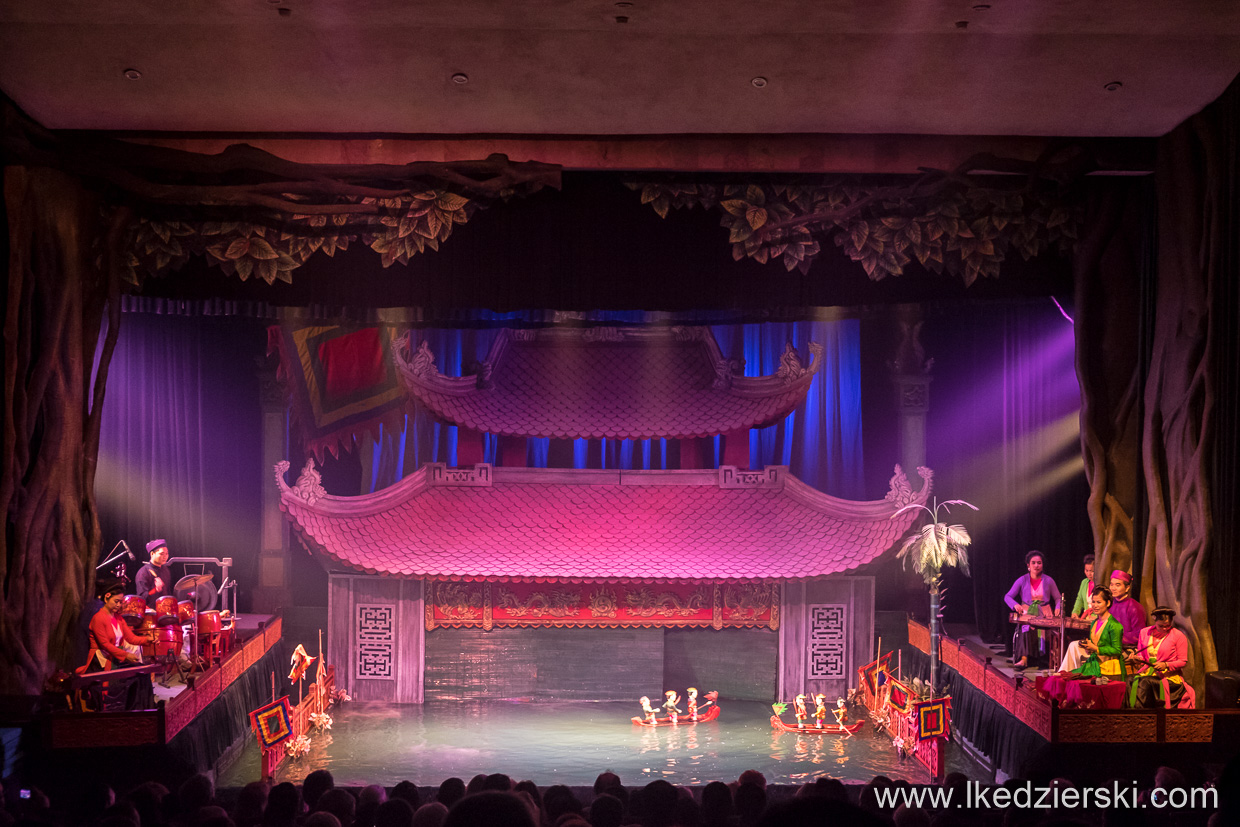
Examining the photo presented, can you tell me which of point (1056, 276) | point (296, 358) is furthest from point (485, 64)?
point (296, 358)

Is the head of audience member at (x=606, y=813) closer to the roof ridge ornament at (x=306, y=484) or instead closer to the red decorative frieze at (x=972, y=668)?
the red decorative frieze at (x=972, y=668)

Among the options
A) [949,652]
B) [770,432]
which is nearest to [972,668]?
[949,652]

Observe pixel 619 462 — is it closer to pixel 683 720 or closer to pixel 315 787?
pixel 683 720

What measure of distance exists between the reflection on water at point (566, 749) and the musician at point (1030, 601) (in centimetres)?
99

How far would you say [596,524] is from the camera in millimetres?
10609

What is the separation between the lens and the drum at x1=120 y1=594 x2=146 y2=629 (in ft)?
25.2

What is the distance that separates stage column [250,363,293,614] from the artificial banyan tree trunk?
3.64 m

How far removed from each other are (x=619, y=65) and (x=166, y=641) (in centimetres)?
524

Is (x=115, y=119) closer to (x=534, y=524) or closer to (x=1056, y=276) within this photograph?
(x=534, y=524)

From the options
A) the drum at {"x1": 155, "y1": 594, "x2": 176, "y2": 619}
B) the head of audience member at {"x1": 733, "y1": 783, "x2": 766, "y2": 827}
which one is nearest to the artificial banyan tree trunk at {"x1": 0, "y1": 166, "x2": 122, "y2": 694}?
the drum at {"x1": 155, "y1": 594, "x2": 176, "y2": 619}

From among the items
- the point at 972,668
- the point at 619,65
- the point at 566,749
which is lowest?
the point at 566,749

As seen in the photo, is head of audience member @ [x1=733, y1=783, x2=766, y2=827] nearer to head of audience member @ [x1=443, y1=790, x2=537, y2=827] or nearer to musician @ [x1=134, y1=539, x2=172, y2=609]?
head of audience member @ [x1=443, y1=790, x2=537, y2=827]

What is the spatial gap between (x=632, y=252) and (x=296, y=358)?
4.93 m

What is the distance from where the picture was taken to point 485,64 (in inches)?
240
